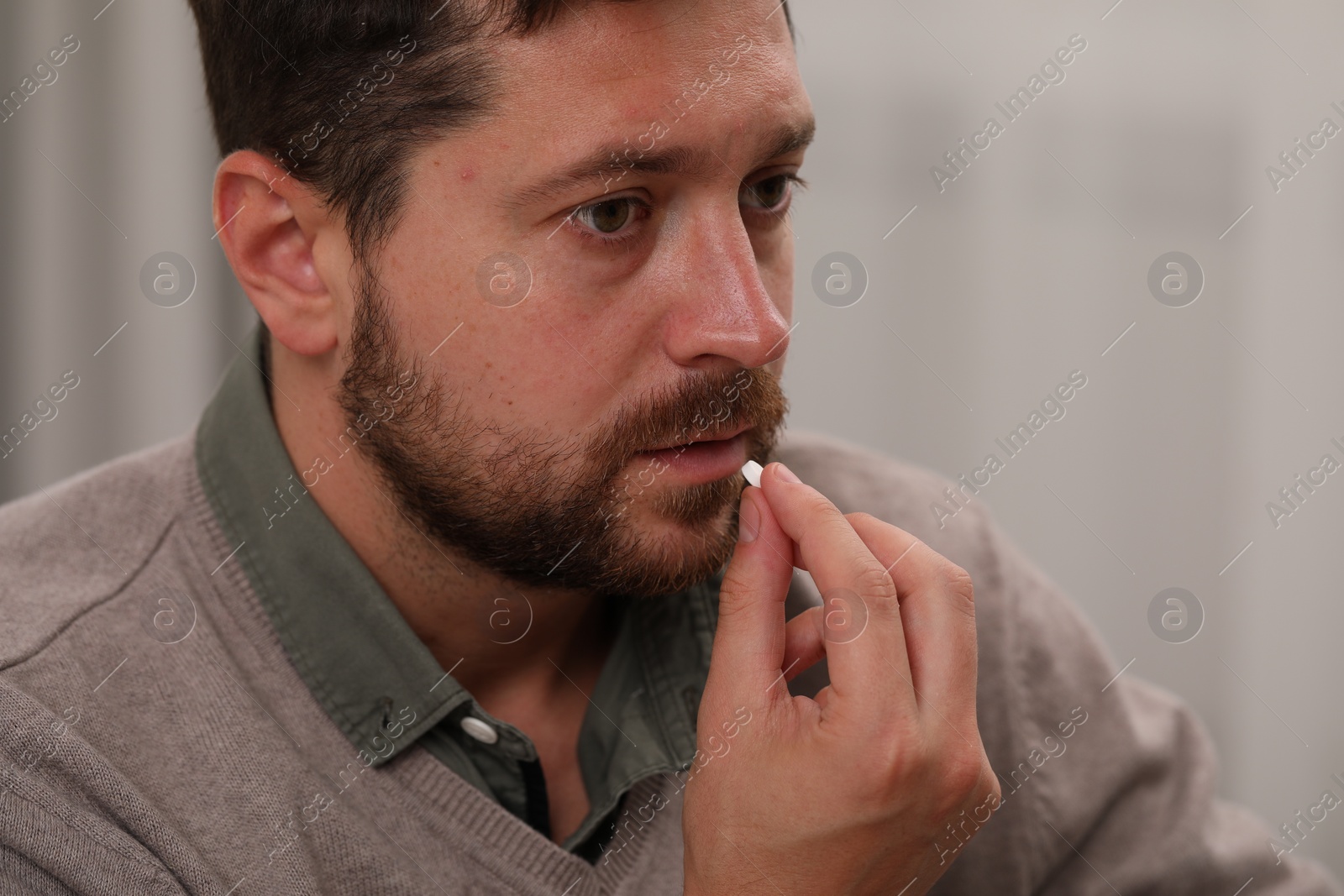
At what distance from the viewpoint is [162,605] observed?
3.32 feet

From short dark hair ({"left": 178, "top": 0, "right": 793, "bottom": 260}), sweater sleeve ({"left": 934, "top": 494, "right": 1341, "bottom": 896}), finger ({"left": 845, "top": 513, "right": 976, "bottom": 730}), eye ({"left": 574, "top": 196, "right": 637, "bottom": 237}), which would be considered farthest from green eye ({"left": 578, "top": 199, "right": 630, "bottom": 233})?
sweater sleeve ({"left": 934, "top": 494, "right": 1341, "bottom": 896})

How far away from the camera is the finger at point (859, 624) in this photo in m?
0.88

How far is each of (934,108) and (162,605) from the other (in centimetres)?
181

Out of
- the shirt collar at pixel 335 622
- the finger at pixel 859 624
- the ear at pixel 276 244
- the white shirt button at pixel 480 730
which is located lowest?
the white shirt button at pixel 480 730

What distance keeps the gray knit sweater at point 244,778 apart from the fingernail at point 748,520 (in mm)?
218

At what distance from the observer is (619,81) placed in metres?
0.94

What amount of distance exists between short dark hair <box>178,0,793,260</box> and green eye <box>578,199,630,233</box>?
13cm

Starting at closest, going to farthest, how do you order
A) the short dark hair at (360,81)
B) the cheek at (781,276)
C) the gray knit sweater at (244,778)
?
the gray knit sweater at (244,778) < the short dark hair at (360,81) < the cheek at (781,276)

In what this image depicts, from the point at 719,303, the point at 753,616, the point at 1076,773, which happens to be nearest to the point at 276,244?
the point at 719,303

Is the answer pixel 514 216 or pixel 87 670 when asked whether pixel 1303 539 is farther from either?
pixel 87 670

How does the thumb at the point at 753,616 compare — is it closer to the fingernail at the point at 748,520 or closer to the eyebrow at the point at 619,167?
the fingernail at the point at 748,520

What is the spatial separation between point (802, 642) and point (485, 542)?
323 mm

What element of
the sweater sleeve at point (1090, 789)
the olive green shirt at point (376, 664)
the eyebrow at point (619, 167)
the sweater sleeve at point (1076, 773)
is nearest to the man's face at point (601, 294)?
the eyebrow at point (619, 167)

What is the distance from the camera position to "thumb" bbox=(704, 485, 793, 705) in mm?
931
